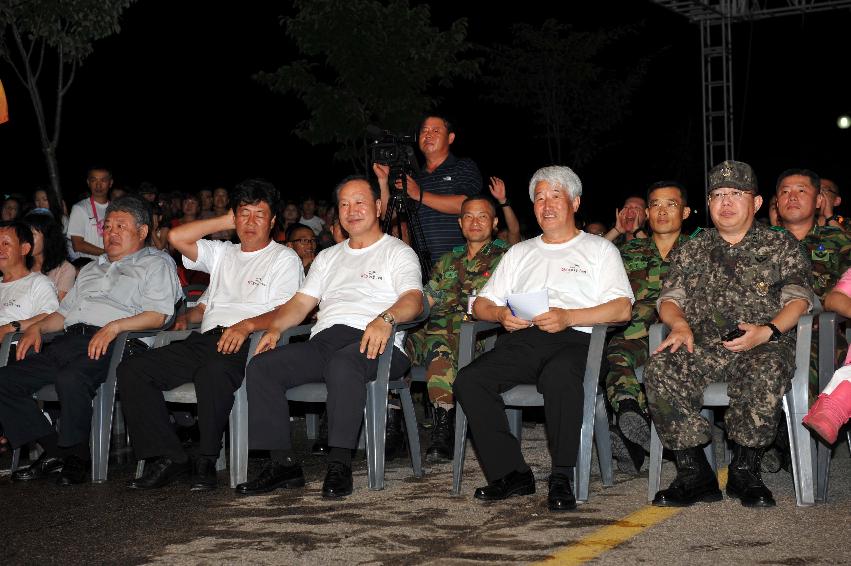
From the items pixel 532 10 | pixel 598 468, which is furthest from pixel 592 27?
pixel 598 468

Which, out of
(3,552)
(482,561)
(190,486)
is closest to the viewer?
(482,561)

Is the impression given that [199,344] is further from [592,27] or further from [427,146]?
[592,27]

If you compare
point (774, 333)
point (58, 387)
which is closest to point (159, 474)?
point (58, 387)

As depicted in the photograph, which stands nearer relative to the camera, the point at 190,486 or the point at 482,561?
the point at 482,561

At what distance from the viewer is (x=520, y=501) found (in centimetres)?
516

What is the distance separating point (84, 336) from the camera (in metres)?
6.48

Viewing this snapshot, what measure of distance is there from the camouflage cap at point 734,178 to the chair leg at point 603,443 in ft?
3.88

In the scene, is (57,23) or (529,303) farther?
(57,23)

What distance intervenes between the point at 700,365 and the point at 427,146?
2.84 meters

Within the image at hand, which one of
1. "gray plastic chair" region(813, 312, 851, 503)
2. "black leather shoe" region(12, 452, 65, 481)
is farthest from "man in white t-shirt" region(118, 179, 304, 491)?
"gray plastic chair" region(813, 312, 851, 503)

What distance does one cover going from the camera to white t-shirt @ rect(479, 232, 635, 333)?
18.2 feet

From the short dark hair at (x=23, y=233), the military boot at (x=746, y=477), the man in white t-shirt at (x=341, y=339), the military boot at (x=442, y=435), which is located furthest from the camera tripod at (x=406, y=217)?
the military boot at (x=746, y=477)

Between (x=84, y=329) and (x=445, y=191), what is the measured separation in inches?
95.8

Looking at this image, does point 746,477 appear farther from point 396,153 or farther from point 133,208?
point 133,208
